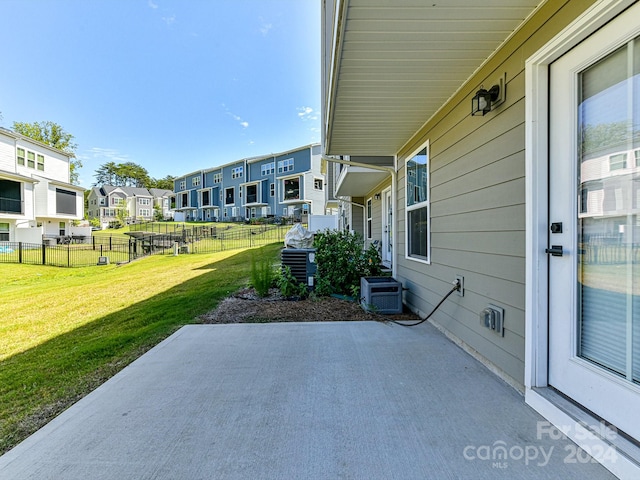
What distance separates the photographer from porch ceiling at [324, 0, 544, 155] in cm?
189

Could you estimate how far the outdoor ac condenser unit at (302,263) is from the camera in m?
5.37

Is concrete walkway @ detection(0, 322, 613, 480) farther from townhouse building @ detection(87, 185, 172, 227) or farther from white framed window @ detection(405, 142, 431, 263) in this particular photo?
townhouse building @ detection(87, 185, 172, 227)

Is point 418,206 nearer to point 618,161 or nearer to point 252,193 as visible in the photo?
point 618,161

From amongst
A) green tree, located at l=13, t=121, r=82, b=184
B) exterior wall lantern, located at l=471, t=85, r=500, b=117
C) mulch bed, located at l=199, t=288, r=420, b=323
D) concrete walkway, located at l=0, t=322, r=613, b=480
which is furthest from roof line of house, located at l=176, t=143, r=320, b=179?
concrete walkway, located at l=0, t=322, r=613, b=480

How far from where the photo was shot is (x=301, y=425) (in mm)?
1736

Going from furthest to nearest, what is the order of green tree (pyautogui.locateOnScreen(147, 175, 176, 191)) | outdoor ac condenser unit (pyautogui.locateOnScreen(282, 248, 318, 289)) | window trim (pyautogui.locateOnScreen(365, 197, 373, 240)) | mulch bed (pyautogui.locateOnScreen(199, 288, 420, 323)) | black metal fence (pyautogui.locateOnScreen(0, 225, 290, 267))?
green tree (pyautogui.locateOnScreen(147, 175, 176, 191)) < black metal fence (pyautogui.locateOnScreen(0, 225, 290, 267)) < window trim (pyautogui.locateOnScreen(365, 197, 373, 240)) < outdoor ac condenser unit (pyautogui.locateOnScreen(282, 248, 318, 289)) < mulch bed (pyautogui.locateOnScreen(199, 288, 420, 323))

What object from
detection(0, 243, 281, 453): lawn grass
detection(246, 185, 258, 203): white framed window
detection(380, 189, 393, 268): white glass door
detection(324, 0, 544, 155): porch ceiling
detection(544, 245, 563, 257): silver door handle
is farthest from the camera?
detection(246, 185, 258, 203): white framed window

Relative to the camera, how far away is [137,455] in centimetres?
151

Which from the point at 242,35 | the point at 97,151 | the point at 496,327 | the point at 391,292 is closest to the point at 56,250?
the point at 242,35

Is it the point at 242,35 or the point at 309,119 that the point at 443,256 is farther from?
the point at 309,119

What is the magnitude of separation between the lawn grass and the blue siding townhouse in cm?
1943

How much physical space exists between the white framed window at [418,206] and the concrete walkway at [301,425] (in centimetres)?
157

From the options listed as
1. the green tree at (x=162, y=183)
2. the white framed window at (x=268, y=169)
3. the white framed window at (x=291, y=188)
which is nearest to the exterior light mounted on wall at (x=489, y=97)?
the white framed window at (x=291, y=188)

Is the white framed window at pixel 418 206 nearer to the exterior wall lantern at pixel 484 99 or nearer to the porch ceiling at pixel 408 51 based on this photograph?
the porch ceiling at pixel 408 51
